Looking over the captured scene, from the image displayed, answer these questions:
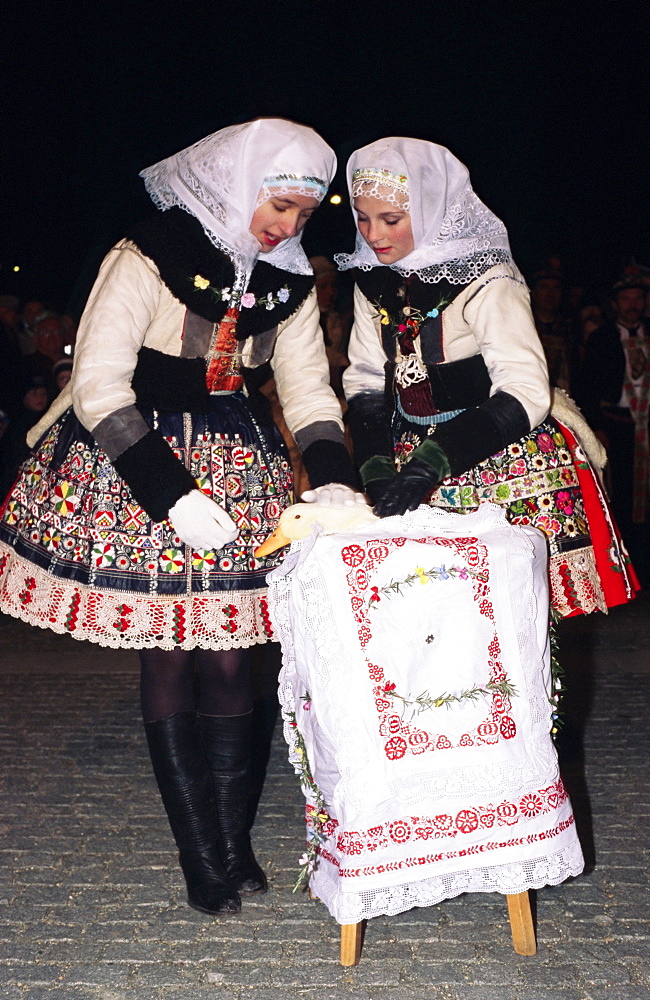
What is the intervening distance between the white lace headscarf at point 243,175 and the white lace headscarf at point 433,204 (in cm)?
11

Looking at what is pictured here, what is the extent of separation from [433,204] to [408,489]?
0.70 metres

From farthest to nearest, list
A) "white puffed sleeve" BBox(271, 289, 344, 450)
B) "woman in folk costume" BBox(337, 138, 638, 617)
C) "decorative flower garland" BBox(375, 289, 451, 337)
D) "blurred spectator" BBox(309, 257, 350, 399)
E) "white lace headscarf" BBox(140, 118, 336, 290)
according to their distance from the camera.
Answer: "blurred spectator" BBox(309, 257, 350, 399) → "white puffed sleeve" BBox(271, 289, 344, 450) → "decorative flower garland" BBox(375, 289, 451, 337) → "woman in folk costume" BBox(337, 138, 638, 617) → "white lace headscarf" BBox(140, 118, 336, 290)

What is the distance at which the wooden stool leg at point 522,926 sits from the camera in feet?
6.61

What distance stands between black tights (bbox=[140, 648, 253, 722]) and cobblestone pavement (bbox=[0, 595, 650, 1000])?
472mm

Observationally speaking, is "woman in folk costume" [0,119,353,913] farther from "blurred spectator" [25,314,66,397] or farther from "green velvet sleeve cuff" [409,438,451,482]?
"blurred spectator" [25,314,66,397]

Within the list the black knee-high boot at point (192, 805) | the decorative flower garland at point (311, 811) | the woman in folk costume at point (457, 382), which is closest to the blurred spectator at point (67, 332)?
the woman in folk costume at point (457, 382)

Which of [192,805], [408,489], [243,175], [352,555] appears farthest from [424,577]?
[243,175]

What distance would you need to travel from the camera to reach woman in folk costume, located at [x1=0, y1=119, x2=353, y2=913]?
211 cm

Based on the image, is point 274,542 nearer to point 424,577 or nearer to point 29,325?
point 424,577

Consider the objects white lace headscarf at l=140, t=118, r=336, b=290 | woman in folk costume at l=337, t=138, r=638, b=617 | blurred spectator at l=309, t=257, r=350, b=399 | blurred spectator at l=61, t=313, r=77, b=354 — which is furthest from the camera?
blurred spectator at l=61, t=313, r=77, b=354

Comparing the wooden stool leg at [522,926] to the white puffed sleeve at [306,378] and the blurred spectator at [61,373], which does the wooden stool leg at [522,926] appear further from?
the blurred spectator at [61,373]

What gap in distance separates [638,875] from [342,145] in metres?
1.96

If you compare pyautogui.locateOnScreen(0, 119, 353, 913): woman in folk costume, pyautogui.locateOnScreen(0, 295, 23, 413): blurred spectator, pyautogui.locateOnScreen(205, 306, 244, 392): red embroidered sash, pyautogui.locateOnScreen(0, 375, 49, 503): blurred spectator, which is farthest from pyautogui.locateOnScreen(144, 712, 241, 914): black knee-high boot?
pyautogui.locateOnScreen(0, 295, 23, 413): blurred spectator

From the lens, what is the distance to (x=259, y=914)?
2273 millimetres
